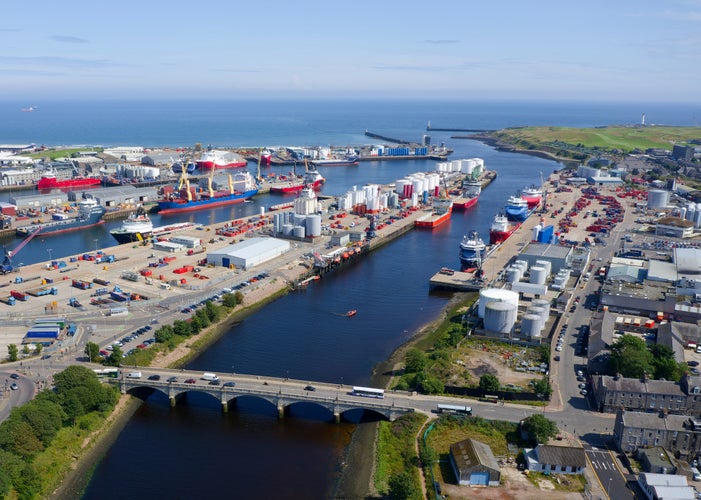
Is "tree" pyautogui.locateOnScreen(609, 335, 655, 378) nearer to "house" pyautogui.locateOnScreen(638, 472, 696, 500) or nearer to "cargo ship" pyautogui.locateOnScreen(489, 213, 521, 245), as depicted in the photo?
"house" pyautogui.locateOnScreen(638, 472, 696, 500)

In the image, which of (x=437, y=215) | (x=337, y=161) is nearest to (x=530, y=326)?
(x=437, y=215)

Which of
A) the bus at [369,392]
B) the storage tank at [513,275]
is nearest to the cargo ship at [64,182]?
the storage tank at [513,275]

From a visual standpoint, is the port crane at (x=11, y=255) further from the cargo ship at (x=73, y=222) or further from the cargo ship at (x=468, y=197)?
the cargo ship at (x=468, y=197)

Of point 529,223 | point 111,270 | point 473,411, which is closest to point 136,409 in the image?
point 473,411

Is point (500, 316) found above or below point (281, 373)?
above

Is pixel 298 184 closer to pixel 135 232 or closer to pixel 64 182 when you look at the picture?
pixel 64 182
